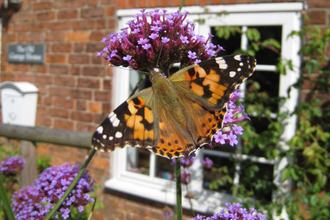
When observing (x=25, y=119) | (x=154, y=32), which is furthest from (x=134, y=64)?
(x=25, y=119)

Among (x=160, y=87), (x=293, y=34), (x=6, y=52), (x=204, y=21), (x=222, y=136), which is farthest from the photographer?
(x=6, y=52)

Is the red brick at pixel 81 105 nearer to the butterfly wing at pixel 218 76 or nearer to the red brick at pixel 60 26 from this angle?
the red brick at pixel 60 26

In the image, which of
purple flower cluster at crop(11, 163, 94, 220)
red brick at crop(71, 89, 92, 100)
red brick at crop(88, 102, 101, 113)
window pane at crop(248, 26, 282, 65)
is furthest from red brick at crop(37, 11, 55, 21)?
purple flower cluster at crop(11, 163, 94, 220)

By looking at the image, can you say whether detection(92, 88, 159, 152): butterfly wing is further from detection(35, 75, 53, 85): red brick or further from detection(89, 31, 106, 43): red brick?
detection(35, 75, 53, 85): red brick

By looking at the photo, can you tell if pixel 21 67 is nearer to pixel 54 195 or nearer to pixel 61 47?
pixel 61 47

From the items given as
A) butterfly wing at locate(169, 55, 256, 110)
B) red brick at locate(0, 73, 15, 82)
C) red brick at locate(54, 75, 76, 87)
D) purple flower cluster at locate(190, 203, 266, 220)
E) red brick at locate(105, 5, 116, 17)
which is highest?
red brick at locate(105, 5, 116, 17)

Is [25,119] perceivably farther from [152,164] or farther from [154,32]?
[154,32]
